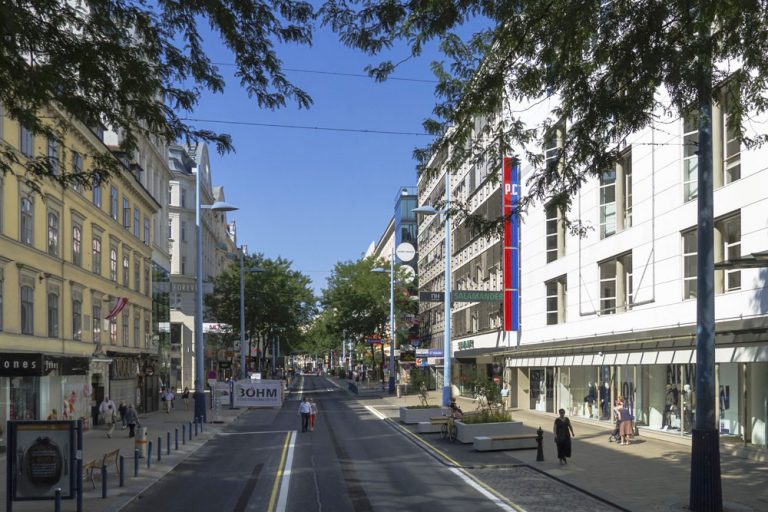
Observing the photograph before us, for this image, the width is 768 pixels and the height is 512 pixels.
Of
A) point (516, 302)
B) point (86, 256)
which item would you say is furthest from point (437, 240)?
point (86, 256)

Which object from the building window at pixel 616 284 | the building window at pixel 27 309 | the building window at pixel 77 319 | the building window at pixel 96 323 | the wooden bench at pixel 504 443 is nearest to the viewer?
the wooden bench at pixel 504 443

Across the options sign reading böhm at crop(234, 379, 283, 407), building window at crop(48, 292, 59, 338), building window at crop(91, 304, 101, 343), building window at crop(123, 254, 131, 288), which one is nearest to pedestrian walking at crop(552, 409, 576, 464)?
building window at crop(48, 292, 59, 338)

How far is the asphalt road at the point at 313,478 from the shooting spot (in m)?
15.9

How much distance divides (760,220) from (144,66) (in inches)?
643

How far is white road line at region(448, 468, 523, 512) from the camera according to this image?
15.4 meters

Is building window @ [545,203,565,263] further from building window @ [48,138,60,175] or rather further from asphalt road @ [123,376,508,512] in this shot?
building window @ [48,138,60,175]

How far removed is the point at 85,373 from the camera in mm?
34875

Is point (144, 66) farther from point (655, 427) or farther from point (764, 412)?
point (655, 427)

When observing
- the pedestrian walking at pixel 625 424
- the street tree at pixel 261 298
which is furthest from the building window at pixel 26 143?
the street tree at pixel 261 298

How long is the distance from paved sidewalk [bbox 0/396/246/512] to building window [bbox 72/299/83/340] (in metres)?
4.15

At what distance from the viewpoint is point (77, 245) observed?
36.1 m

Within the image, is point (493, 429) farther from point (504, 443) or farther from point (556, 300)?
point (556, 300)

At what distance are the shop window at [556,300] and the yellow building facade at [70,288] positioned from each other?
20.5 m

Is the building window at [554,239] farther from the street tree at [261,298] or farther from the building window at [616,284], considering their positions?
the street tree at [261,298]
